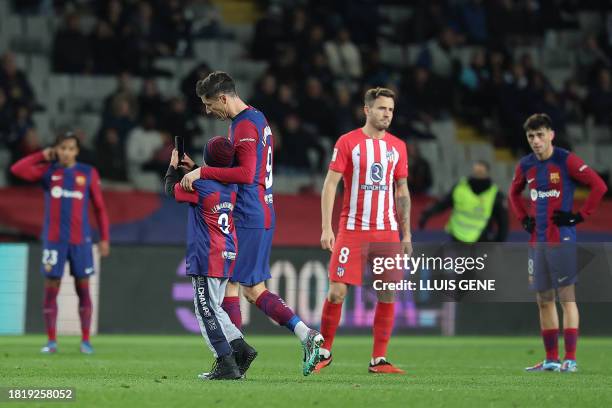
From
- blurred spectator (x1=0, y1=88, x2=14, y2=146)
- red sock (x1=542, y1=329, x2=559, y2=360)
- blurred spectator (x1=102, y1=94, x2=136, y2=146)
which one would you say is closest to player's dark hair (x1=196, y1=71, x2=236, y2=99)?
red sock (x1=542, y1=329, x2=559, y2=360)

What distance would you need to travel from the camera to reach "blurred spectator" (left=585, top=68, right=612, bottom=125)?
2152 centimetres

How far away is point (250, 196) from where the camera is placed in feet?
29.5

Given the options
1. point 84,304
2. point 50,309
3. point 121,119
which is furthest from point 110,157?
point 50,309

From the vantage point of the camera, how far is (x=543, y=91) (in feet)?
69.1

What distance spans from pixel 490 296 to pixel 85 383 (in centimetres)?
489

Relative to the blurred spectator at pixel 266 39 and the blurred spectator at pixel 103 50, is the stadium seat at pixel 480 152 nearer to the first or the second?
the blurred spectator at pixel 266 39

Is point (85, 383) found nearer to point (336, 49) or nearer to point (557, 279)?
point (557, 279)

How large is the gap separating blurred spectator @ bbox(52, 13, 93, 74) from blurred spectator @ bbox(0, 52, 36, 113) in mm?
1053

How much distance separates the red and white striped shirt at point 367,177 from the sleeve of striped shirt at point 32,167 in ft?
12.6

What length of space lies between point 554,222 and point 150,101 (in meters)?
9.22

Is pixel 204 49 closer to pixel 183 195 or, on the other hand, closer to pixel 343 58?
pixel 343 58

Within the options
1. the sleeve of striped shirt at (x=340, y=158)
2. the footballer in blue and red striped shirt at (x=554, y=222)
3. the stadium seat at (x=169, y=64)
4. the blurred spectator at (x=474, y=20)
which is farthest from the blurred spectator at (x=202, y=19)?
the sleeve of striped shirt at (x=340, y=158)

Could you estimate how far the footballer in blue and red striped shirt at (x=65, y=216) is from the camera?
1238 cm

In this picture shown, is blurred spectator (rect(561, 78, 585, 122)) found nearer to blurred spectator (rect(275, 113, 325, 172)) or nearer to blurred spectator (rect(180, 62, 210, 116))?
blurred spectator (rect(275, 113, 325, 172))
